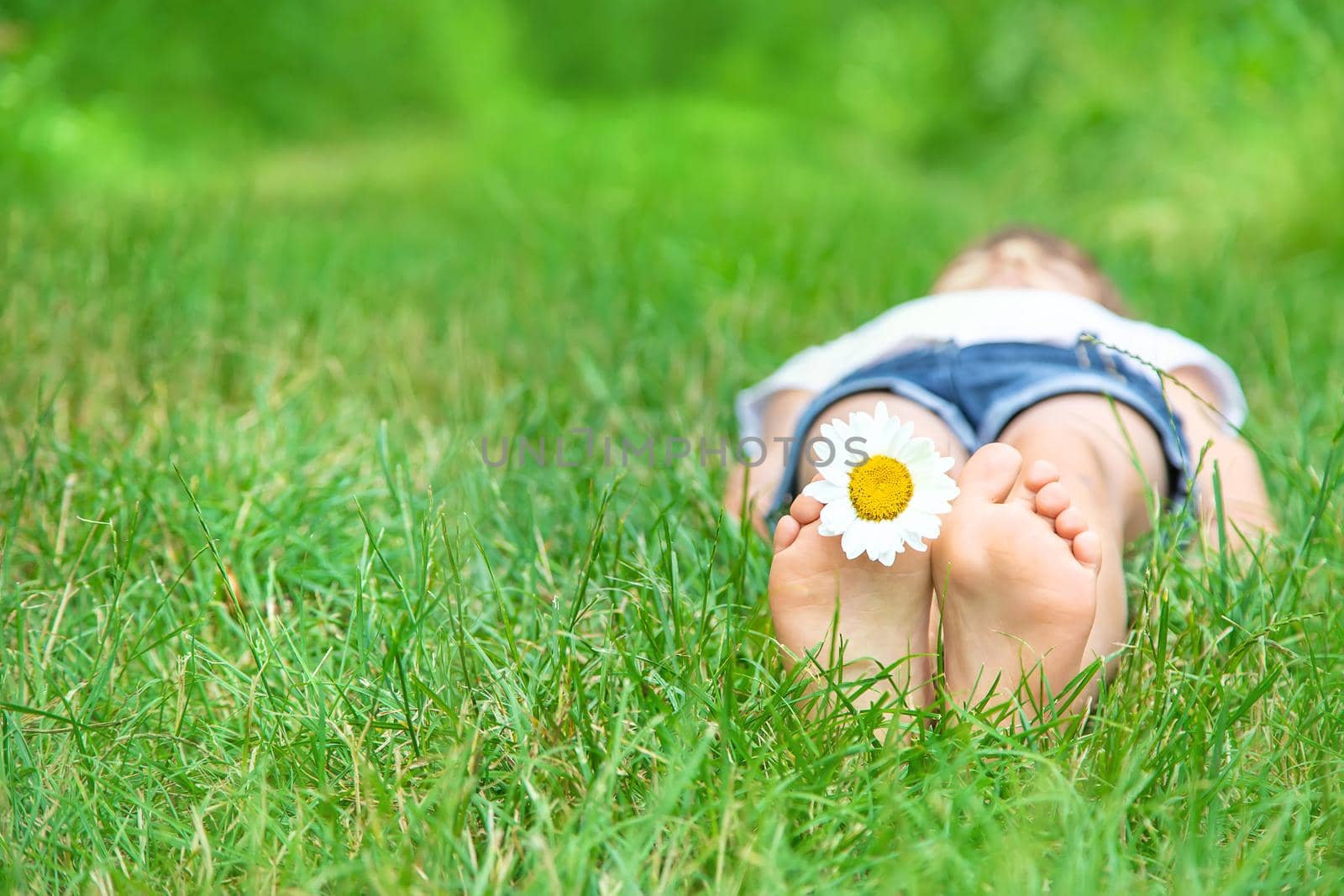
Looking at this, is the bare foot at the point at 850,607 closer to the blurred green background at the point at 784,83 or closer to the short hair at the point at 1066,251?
the short hair at the point at 1066,251

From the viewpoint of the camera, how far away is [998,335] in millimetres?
1518

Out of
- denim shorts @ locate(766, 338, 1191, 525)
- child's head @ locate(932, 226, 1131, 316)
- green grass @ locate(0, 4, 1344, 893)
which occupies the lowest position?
green grass @ locate(0, 4, 1344, 893)

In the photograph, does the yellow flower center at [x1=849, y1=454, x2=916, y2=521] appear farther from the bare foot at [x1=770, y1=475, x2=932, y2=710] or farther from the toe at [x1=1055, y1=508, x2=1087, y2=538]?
the toe at [x1=1055, y1=508, x2=1087, y2=538]

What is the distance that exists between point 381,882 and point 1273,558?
1.13 m

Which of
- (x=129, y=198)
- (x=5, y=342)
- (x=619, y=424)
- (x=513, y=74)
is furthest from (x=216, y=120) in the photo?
(x=619, y=424)

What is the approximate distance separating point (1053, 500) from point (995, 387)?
463 mm

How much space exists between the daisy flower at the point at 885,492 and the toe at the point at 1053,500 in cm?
10

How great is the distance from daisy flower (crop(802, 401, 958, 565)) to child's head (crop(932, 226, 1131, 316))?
3.38ft

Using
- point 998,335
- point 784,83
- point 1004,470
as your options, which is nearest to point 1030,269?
point 998,335

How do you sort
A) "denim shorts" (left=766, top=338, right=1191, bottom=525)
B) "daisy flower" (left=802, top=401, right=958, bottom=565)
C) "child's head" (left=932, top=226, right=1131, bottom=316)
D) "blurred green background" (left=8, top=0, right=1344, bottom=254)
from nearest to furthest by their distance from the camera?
"daisy flower" (left=802, top=401, right=958, bottom=565) → "denim shorts" (left=766, top=338, right=1191, bottom=525) → "child's head" (left=932, top=226, right=1131, bottom=316) → "blurred green background" (left=8, top=0, right=1344, bottom=254)

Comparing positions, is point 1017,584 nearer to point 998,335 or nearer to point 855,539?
point 855,539

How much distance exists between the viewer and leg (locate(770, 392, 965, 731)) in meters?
1.00

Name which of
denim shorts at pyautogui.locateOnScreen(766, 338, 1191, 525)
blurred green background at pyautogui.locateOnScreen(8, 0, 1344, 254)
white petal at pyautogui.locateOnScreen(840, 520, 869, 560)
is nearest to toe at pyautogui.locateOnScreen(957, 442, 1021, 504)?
white petal at pyautogui.locateOnScreen(840, 520, 869, 560)

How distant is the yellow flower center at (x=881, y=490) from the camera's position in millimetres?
972
